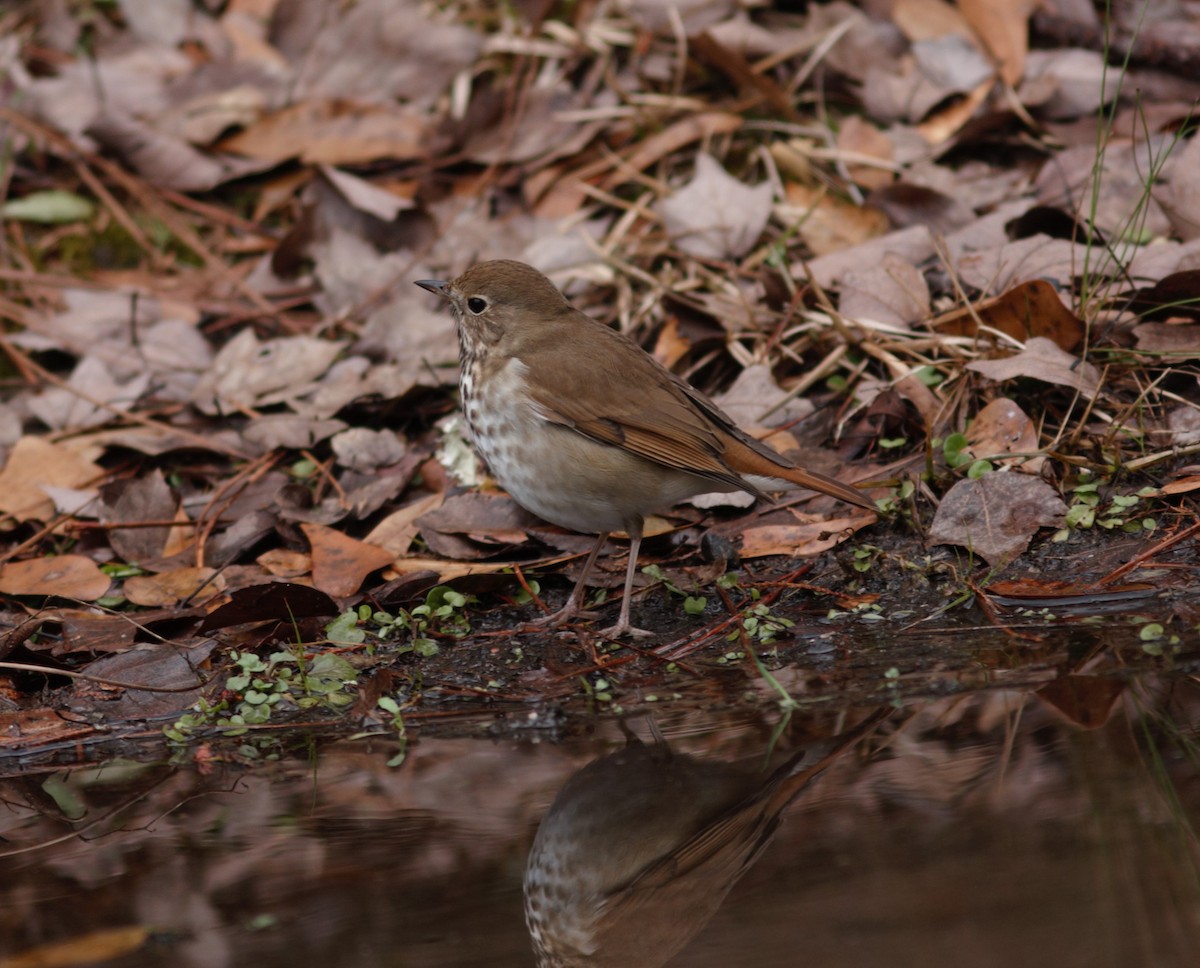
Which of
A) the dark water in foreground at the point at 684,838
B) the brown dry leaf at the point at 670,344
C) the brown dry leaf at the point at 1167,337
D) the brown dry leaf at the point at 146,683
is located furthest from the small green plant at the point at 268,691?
the brown dry leaf at the point at 1167,337

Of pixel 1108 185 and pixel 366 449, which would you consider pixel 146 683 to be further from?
pixel 1108 185

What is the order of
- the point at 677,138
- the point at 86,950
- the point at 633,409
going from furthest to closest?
the point at 677,138, the point at 633,409, the point at 86,950

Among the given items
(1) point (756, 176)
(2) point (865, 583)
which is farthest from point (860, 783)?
(1) point (756, 176)

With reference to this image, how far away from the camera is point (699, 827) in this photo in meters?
2.82

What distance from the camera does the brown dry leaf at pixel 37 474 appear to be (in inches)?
205

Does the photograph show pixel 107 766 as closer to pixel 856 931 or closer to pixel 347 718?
pixel 347 718

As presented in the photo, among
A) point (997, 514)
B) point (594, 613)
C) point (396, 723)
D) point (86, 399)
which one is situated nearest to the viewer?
point (396, 723)

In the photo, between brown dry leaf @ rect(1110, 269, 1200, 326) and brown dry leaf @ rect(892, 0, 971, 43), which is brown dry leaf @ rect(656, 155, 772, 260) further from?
brown dry leaf @ rect(1110, 269, 1200, 326)

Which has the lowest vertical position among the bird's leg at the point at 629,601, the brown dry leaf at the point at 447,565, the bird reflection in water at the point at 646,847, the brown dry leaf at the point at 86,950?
the brown dry leaf at the point at 447,565

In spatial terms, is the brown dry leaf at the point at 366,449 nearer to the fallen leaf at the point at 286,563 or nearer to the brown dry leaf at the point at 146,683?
the fallen leaf at the point at 286,563

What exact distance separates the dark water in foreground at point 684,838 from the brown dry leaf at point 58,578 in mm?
1256

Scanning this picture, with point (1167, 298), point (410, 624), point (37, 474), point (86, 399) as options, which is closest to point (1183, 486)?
point (1167, 298)

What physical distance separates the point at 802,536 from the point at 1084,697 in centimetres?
141

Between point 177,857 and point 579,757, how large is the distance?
92cm
